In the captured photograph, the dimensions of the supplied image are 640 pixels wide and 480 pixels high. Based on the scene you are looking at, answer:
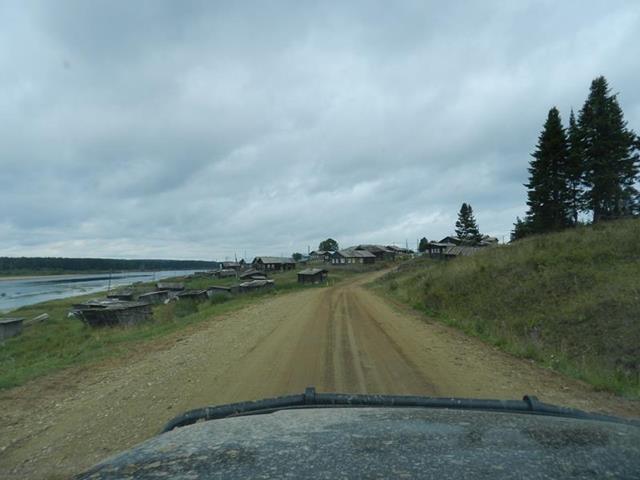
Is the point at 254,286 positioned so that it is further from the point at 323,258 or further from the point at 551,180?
the point at 323,258

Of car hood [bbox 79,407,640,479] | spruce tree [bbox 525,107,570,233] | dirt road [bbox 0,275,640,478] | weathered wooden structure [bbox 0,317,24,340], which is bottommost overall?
weathered wooden structure [bbox 0,317,24,340]

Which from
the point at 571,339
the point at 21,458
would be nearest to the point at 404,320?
the point at 571,339

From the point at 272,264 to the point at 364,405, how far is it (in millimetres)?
91761

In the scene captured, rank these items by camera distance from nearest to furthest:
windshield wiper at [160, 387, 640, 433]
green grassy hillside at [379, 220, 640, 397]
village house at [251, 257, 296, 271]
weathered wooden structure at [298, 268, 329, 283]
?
windshield wiper at [160, 387, 640, 433]
green grassy hillside at [379, 220, 640, 397]
weathered wooden structure at [298, 268, 329, 283]
village house at [251, 257, 296, 271]

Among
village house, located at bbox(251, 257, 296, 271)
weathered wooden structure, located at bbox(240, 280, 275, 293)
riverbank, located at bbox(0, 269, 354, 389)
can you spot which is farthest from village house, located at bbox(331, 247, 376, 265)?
riverbank, located at bbox(0, 269, 354, 389)

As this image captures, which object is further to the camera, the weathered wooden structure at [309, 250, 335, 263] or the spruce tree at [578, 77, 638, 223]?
the weathered wooden structure at [309, 250, 335, 263]

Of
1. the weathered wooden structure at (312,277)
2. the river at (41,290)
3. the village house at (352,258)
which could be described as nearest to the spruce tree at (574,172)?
the weathered wooden structure at (312,277)

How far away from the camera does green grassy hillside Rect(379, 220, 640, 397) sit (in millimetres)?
9180

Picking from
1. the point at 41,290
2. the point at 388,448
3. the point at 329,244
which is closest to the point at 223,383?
the point at 388,448

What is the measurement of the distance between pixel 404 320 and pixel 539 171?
115 ft

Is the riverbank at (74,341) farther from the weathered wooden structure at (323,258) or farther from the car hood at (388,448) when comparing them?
the weathered wooden structure at (323,258)

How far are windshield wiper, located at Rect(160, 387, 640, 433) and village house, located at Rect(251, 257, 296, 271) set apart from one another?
91.0m

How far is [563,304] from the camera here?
13508 mm

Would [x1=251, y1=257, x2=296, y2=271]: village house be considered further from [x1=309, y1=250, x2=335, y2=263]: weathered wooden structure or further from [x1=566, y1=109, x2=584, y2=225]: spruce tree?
[x1=566, y1=109, x2=584, y2=225]: spruce tree
